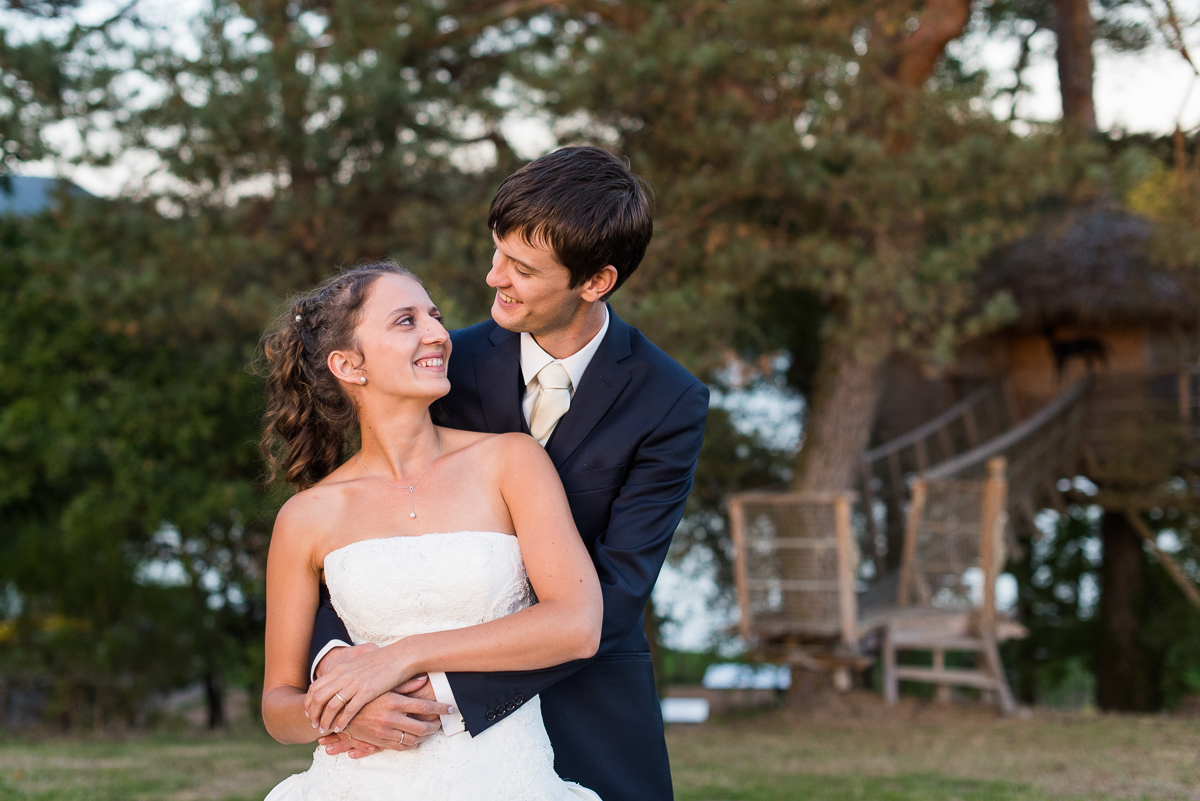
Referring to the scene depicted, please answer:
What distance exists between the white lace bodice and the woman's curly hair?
322 millimetres

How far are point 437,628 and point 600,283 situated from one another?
75 centimetres

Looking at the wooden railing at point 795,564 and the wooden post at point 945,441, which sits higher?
the wooden post at point 945,441

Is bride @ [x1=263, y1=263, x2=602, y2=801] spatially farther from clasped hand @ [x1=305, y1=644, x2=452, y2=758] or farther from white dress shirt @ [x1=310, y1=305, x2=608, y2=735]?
white dress shirt @ [x1=310, y1=305, x2=608, y2=735]

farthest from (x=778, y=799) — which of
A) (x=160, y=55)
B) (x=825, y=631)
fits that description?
(x=160, y=55)

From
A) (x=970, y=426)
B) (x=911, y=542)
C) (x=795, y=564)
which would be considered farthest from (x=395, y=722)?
(x=970, y=426)

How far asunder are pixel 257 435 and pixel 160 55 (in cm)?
344

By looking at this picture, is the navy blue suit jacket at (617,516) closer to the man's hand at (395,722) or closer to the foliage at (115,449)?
the man's hand at (395,722)

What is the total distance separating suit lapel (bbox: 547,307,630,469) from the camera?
2260mm

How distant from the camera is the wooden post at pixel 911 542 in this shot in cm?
851

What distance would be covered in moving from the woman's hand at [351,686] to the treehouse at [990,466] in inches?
251

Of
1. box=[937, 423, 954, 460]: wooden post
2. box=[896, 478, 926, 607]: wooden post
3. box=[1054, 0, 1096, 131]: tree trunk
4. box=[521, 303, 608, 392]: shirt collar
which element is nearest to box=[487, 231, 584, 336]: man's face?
box=[521, 303, 608, 392]: shirt collar

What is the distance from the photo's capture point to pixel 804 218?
857 cm

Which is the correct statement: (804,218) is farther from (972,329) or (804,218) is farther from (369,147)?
(369,147)

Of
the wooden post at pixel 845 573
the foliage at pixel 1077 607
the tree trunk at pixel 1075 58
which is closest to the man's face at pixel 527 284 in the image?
the wooden post at pixel 845 573
